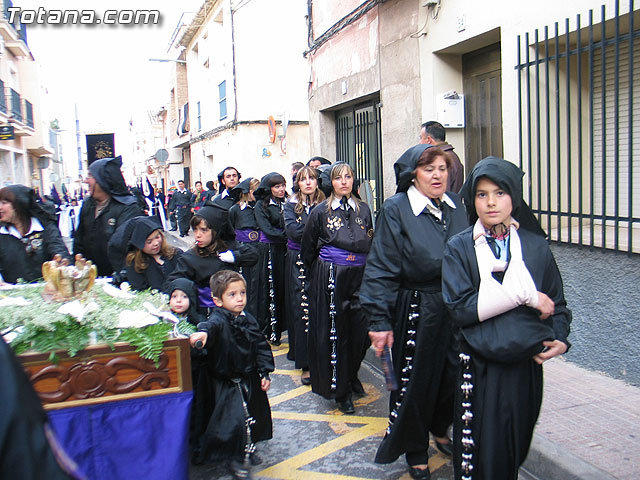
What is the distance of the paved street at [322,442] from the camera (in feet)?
13.0

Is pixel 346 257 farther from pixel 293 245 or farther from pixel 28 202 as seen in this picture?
pixel 28 202

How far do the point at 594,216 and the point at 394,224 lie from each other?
2.74 m

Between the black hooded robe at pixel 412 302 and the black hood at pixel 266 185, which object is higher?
the black hood at pixel 266 185

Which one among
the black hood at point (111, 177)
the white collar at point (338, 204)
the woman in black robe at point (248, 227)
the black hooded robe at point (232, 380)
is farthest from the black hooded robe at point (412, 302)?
the woman in black robe at point (248, 227)

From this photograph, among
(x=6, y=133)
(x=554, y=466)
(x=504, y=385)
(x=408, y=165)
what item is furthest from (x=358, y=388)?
(x=6, y=133)

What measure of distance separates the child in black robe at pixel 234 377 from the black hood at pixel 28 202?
7.20 feet

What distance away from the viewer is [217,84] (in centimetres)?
2503

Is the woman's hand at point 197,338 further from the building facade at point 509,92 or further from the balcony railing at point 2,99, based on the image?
the balcony railing at point 2,99

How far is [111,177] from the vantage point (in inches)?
221

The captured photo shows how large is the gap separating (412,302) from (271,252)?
3.60 meters

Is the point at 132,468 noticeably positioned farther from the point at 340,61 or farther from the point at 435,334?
the point at 340,61

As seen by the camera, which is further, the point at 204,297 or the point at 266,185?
the point at 266,185

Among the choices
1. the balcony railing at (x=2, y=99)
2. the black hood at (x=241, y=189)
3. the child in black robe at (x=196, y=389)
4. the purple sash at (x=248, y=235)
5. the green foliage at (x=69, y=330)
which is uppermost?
the balcony railing at (x=2, y=99)

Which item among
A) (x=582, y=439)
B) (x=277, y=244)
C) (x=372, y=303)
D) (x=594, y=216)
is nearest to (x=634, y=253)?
(x=594, y=216)
